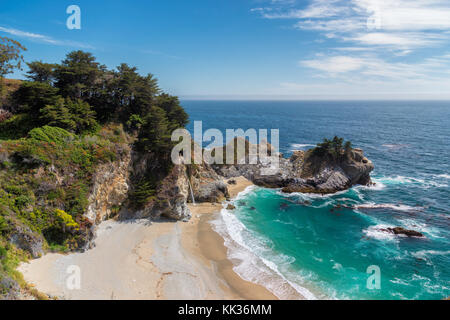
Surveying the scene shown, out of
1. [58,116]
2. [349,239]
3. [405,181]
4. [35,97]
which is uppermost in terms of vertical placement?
[35,97]

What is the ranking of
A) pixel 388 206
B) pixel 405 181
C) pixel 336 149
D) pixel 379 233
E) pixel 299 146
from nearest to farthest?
pixel 379 233 < pixel 388 206 < pixel 336 149 < pixel 405 181 < pixel 299 146

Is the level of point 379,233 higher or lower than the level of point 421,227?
lower

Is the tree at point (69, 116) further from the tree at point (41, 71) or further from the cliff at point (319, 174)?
the cliff at point (319, 174)

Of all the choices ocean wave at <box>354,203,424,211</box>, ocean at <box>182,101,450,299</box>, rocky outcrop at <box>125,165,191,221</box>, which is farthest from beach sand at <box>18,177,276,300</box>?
ocean wave at <box>354,203,424,211</box>

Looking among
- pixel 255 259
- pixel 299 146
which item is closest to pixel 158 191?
pixel 255 259

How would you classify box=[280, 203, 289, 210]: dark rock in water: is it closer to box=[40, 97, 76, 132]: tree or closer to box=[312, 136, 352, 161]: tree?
box=[312, 136, 352, 161]: tree

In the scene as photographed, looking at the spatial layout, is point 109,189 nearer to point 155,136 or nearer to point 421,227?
point 155,136

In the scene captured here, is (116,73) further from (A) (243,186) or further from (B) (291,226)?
(B) (291,226)
